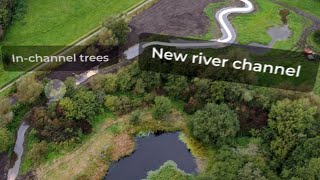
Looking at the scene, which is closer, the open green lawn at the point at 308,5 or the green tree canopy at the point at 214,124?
the green tree canopy at the point at 214,124

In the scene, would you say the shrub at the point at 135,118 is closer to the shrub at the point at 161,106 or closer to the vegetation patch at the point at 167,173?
the shrub at the point at 161,106

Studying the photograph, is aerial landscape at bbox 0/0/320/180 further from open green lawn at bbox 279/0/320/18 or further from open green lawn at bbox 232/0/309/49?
open green lawn at bbox 279/0/320/18

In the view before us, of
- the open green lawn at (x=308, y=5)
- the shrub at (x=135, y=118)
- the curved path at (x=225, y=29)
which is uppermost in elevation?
the open green lawn at (x=308, y=5)

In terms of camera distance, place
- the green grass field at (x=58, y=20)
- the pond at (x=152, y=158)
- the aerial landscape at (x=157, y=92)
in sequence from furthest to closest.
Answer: the green grass field at (x=58, y=20) < the pond at (x=152, y=158) < the aerial landscape at (x=157, y=92)

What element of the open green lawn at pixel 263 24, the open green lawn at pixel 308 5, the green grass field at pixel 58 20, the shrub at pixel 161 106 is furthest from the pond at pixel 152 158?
the open green lawn at pixel 308 5

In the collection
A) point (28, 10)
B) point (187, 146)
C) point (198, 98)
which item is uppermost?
point (28, 10)

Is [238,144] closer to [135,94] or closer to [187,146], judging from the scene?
[187,146]

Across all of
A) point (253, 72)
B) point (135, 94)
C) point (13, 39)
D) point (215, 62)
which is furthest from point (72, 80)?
point (253, 72)
